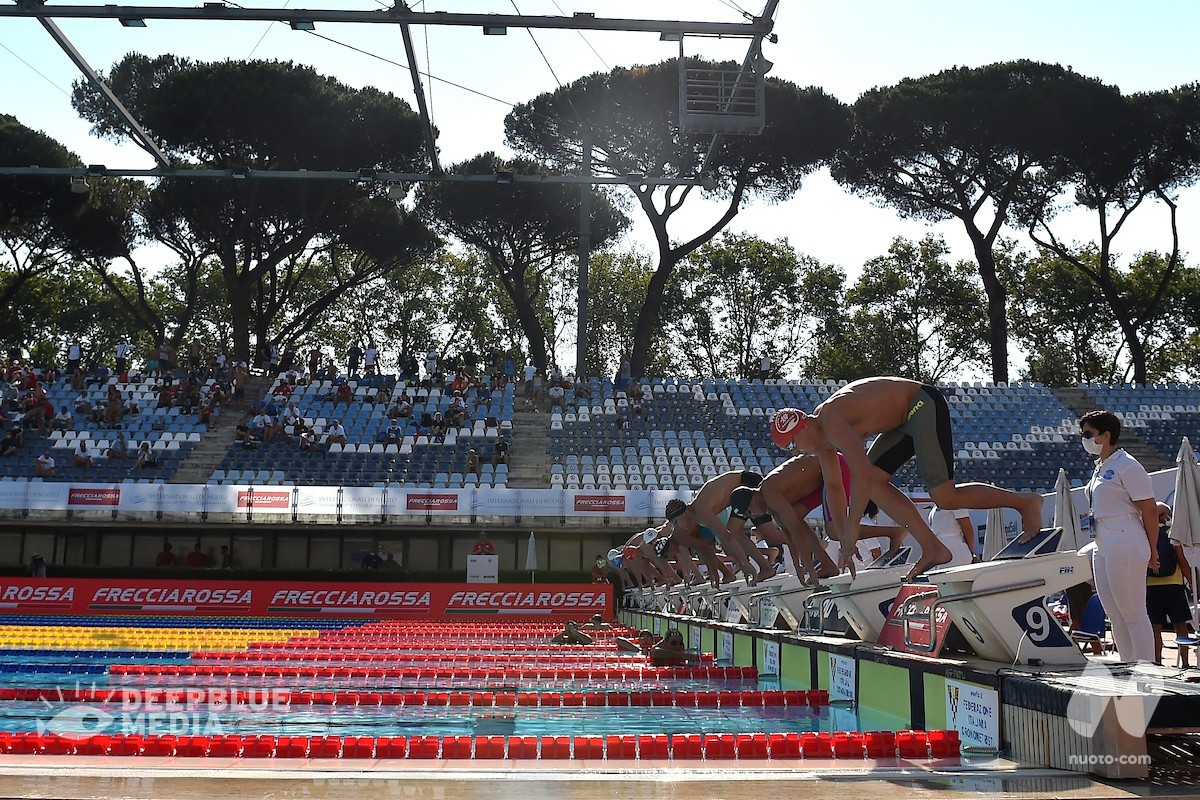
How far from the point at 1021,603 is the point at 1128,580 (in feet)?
2.75

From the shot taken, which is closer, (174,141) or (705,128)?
(705,128)

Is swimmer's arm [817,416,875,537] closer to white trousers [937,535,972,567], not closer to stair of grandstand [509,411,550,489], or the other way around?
white trousers [937,535,972,567]

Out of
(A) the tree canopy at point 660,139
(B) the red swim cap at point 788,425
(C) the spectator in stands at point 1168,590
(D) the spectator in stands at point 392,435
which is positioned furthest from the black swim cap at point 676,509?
(A) the tree canopy at point 660,139

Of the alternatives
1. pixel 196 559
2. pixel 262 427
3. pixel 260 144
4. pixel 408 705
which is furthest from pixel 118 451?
pixel 408 705

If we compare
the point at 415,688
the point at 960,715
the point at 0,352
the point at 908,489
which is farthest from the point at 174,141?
the point at 960,715

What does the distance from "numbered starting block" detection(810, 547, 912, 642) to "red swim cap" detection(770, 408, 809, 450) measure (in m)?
0.82

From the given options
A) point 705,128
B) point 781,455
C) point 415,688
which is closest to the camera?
point 415,688

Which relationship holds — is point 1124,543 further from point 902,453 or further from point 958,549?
point 958,549

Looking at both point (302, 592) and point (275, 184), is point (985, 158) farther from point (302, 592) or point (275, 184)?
point (302, 592)

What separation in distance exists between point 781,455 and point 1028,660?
19792mm

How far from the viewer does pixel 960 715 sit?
13.6ft

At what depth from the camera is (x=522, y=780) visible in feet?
10.5

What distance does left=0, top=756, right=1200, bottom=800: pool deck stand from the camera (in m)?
2.88

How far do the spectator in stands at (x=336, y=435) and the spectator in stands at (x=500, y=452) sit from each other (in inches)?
132
